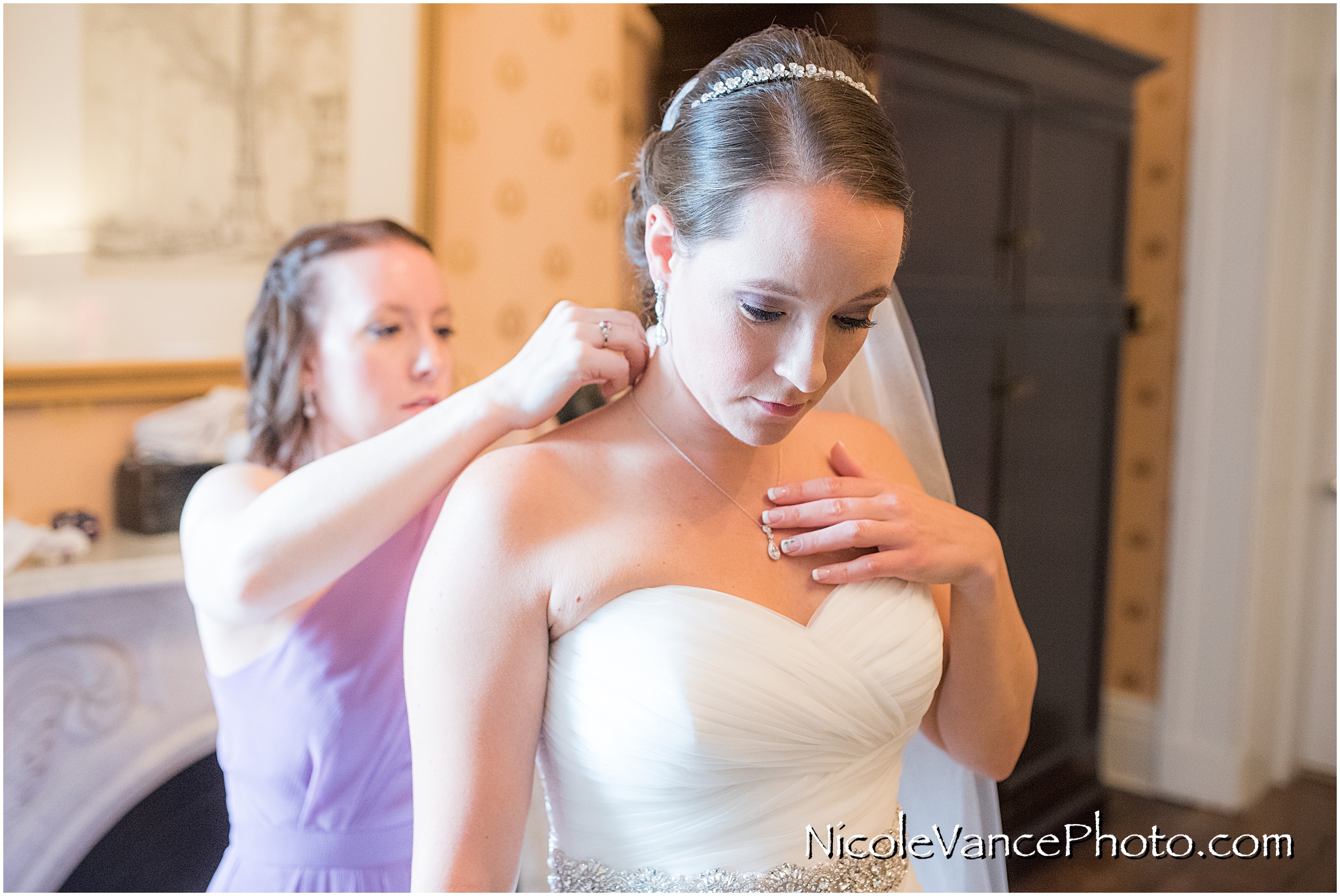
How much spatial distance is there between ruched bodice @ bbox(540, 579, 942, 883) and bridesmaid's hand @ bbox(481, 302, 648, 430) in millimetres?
222

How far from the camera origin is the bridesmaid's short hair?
4.71 ft

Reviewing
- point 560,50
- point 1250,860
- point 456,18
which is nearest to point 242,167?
point 456,18

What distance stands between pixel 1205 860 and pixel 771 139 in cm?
302

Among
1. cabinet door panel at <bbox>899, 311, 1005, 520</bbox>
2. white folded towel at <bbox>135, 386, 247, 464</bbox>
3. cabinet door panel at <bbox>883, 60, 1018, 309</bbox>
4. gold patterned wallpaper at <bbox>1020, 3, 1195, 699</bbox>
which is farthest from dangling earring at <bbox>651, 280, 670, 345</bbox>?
gold patterned wallpaper at <bbox>1020, 3, 1195, 699</bbox>

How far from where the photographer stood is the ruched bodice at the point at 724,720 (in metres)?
1.05

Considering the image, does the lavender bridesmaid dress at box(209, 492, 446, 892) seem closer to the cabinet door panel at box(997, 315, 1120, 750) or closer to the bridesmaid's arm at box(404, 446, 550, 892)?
the bridesmaid's arm at box(404, 446, 550, 892)

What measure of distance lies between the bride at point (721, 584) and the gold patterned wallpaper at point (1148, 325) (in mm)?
2545

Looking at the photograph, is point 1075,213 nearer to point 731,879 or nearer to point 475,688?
point 731,879

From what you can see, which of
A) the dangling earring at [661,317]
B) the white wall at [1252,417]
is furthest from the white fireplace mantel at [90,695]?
the white wall at [1252,417]

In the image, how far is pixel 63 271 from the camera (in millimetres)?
2027

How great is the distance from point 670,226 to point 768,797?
62 centimetres

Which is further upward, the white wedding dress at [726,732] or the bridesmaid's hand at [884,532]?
the bridesmaid's hand at [884,532]

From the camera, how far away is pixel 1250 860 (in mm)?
3109

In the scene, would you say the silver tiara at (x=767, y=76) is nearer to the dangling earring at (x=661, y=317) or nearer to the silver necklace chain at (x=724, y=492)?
the dangling earring at (x=661, y=317)
